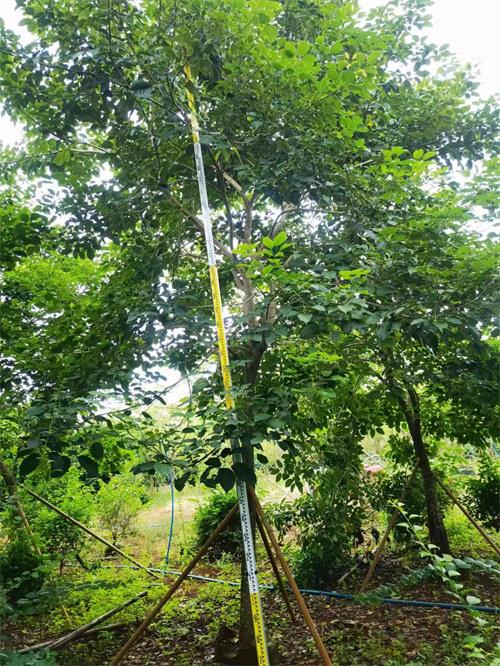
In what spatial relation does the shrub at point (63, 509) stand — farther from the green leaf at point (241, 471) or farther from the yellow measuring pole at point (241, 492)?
the green leaf at point (241, 471)

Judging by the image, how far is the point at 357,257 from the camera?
2279mm

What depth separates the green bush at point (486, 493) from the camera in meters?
4.25

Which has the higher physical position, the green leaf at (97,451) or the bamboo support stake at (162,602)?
the green leaf at (97,451)

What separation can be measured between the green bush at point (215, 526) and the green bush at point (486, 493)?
235 cm

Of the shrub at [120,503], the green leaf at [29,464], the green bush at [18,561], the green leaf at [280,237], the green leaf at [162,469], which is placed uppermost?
the green leaf at [280,237]

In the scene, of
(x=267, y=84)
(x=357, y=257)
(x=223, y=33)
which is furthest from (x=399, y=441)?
(x=223, y=33)

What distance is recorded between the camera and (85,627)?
2.80 metres

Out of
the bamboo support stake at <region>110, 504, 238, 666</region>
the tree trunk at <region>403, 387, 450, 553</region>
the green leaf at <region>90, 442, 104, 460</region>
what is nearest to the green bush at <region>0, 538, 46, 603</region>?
the bamboo support stake at <region>110, 504, 238, 666</region>

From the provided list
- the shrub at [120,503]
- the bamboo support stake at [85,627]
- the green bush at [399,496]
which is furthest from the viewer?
the shrub at [120,503]

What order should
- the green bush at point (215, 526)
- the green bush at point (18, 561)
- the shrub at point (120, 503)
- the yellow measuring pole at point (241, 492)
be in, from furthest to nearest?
the green bush at point (215, 526)
the shrub at point (120, 503)
the green bush at point (18, 561)
the yellow measuring pole at point (241, 492)

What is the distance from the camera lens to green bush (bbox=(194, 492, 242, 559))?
4887 mm

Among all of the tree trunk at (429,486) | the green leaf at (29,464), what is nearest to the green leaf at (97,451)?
the green leaf at (29,464)

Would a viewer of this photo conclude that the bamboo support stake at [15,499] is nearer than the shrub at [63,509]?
Yes

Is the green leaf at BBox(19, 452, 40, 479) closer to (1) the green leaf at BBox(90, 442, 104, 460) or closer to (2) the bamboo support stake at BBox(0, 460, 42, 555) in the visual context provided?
(1) the green leaf at BBox(90, 442, 104, 460)
